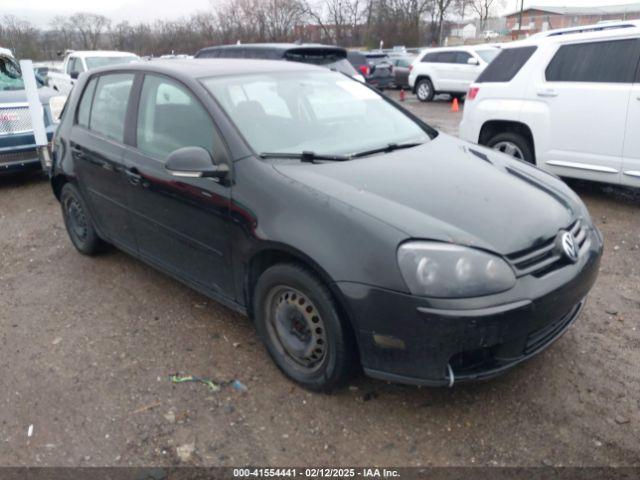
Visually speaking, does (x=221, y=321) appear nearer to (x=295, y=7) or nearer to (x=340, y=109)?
(x=340, y=109)

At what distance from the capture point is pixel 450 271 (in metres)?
2.34

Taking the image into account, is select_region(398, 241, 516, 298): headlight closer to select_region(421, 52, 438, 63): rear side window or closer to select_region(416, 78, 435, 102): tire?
select_region(416, 78, 435, 102): tire

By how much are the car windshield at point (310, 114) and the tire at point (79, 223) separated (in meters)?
1.93

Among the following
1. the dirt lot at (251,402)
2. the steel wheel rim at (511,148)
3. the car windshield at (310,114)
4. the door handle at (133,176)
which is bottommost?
the dirt lot at (251,402)

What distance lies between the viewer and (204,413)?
2.81 m

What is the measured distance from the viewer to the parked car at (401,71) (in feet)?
69.6

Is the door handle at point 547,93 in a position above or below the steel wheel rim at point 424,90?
above

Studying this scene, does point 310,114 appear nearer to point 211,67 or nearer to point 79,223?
point 211,67

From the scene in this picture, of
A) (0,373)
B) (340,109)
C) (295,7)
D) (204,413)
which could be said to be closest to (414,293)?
(204,413)

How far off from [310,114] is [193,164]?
0.92 meters

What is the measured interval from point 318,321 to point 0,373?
1.97 meters

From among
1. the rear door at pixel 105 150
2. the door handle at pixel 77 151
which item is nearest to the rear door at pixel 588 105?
the rear door at pixel 105 150

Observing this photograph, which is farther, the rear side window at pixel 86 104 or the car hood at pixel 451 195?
the rear side window at pixel 86 104

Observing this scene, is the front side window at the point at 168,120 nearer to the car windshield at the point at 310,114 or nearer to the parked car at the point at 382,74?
the car windshield at the point at 310,114
